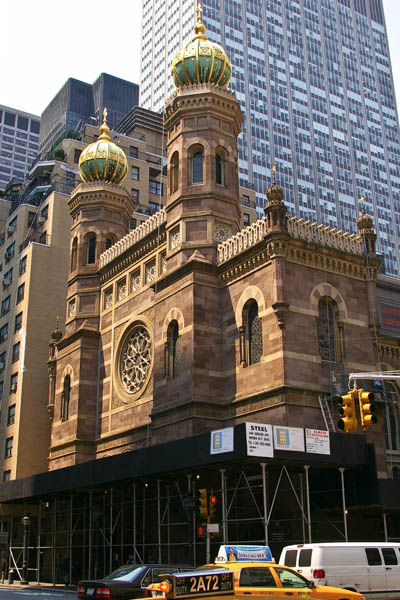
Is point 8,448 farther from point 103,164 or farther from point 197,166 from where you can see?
point 197,166

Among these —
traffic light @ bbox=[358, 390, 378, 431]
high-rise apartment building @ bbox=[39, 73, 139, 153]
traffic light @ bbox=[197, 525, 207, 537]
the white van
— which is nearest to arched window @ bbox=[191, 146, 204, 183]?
traffic light @ bbox=[197, 525, 207, 537]

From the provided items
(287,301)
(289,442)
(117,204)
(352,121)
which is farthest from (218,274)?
(352,121)

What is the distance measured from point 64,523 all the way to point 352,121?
315 ft

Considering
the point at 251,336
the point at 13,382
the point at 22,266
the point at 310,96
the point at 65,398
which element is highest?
the point at 310,96

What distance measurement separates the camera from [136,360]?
127ft

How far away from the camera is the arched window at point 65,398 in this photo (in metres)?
42.5

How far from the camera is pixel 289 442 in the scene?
2412 cm

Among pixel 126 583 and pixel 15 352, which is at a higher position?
pixel 15 352

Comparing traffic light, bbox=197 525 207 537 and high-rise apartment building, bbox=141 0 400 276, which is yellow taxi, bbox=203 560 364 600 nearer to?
traffic light, bbox=197 525 207 537

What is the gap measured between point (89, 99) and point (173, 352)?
105m

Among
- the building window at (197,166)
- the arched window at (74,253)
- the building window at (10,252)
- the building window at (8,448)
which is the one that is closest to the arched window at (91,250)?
the arched window at (74,253)

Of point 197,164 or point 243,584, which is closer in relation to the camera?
point 243,584

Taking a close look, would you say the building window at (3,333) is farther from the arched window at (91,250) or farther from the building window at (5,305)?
the arched window at (91,250)

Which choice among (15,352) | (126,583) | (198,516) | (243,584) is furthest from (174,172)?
(15,352)
